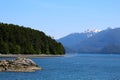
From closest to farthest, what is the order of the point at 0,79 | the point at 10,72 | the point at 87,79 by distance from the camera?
1. the point at 0,79
2. the point at 87,79
3. the point at 10,72

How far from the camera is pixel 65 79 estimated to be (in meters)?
77.5

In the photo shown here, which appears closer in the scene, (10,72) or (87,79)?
(87,79)

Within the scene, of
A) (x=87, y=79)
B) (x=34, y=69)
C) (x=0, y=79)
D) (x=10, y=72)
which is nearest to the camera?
(x=0, y=79)

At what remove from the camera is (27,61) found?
93938mm

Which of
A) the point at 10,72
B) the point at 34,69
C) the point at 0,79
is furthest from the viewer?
the point at 34,69

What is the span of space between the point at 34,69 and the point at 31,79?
23.3m

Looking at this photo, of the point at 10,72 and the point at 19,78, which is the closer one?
the point at 19,78

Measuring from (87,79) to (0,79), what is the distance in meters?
16.9

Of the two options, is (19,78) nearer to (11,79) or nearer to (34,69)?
(11,79)

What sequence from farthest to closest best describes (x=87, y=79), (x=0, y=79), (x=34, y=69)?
(x=34, y=69) → (x=87, y=79) → (x=0, y=79)

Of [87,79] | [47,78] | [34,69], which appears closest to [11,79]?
[47,78]

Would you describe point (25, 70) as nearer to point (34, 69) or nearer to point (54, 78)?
point (34, 69)

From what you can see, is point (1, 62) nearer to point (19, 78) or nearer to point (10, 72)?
point (10, 72)

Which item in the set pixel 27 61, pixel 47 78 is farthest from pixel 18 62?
pixel 47 78
